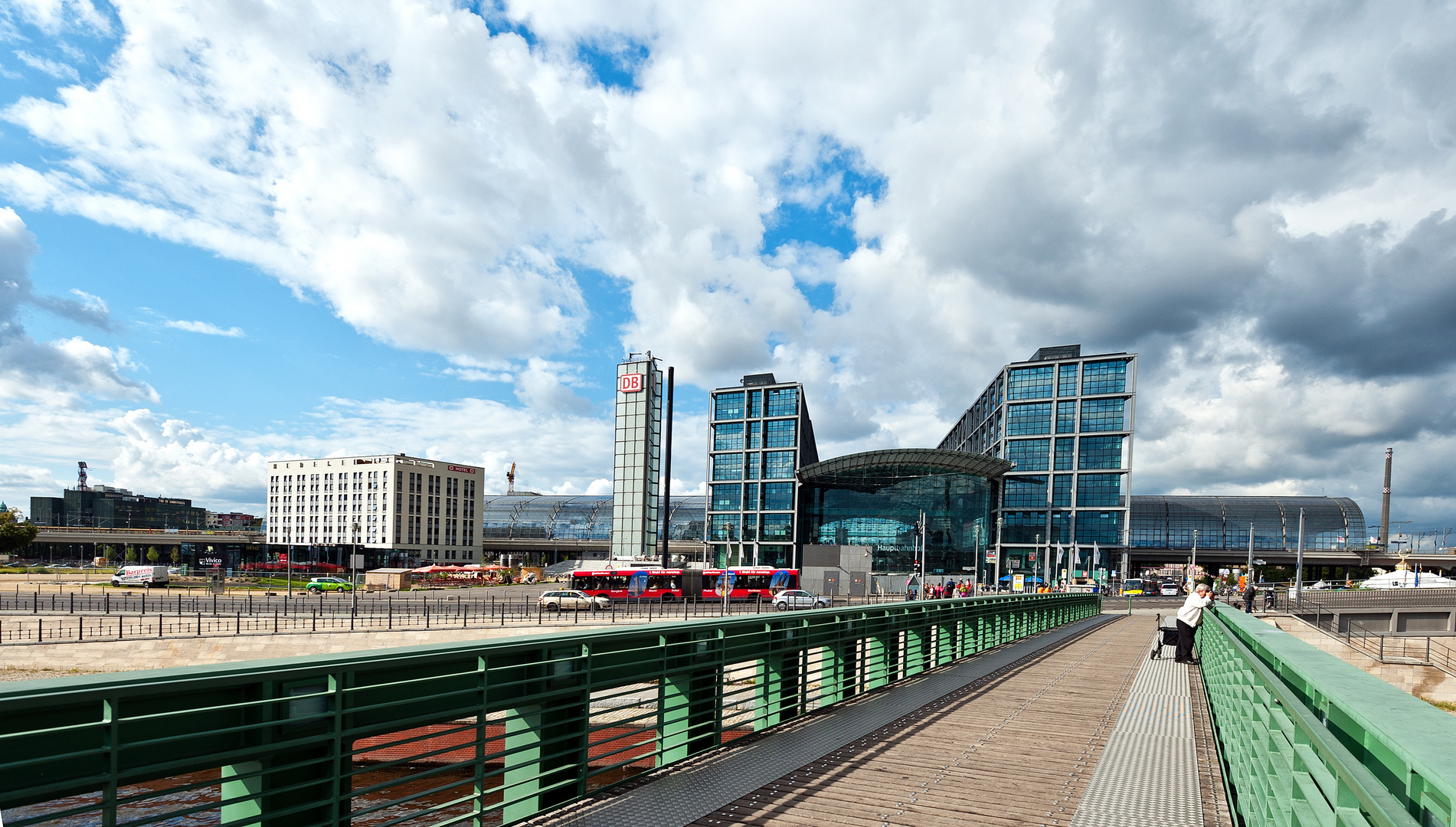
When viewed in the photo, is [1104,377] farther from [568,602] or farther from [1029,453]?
[568,602]

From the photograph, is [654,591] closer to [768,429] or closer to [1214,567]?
[768,429]

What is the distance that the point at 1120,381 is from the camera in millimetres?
90812

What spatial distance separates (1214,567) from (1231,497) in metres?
15.8

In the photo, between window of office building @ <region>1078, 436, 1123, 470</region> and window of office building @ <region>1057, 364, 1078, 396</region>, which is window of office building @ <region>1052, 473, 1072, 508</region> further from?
window of office building @ <region>1057, 364, 1078, 396</region>

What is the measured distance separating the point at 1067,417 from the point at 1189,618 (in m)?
83.5

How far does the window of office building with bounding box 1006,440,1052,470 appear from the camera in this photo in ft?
310

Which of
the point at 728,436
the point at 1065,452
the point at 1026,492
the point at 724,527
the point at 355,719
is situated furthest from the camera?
the point at 728,436

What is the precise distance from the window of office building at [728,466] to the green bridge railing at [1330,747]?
97595mm

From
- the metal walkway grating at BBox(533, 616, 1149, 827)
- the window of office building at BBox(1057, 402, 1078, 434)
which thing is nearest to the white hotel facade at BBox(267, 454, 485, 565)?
the window of office building at BBox(1057, 402, 1078, 434)

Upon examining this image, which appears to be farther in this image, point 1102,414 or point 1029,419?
point 1029,419

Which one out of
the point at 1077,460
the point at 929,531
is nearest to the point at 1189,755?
the point at 929,531

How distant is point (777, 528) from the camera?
10038 cm

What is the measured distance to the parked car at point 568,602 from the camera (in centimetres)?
4481

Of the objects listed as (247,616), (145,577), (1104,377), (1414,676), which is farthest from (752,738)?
A: (1104,377)
